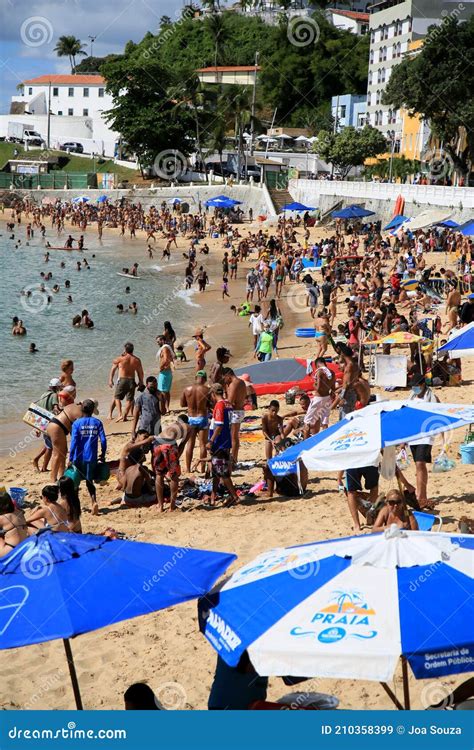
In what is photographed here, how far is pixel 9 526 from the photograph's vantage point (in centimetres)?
828

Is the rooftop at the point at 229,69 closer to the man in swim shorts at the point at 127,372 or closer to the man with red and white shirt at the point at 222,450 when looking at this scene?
the man in swim shorts at the point at 127,372

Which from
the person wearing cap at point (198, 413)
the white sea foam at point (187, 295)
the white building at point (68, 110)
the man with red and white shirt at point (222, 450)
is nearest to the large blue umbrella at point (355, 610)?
the man with red and white shirt at point (222, 450)

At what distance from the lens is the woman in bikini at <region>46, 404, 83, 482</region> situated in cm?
1169

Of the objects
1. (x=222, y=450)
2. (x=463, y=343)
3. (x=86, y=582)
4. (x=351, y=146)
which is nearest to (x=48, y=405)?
(x=222, y=450)

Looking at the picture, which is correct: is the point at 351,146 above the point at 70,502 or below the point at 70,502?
above

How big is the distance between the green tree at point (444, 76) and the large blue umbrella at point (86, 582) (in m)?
43.8

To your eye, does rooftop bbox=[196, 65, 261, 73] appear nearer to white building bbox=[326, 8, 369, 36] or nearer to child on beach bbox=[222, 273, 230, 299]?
white building bbox=[326, 8, 369, 36]

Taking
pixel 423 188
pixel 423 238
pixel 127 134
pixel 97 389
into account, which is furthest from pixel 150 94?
pixel 97 389

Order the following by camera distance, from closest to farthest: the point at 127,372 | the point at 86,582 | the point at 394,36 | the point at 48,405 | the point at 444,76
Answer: the point at 86,582 < the point at 48,405 < the point at 127,372 < the point at 444,76 < the point at 394,36

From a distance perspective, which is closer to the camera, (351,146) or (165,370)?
(165,370)

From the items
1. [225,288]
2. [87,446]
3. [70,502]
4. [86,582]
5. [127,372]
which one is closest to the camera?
[86,582]

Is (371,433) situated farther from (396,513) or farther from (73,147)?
(73,147)

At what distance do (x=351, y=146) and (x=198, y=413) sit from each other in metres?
51.1

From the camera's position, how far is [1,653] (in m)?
7.47
